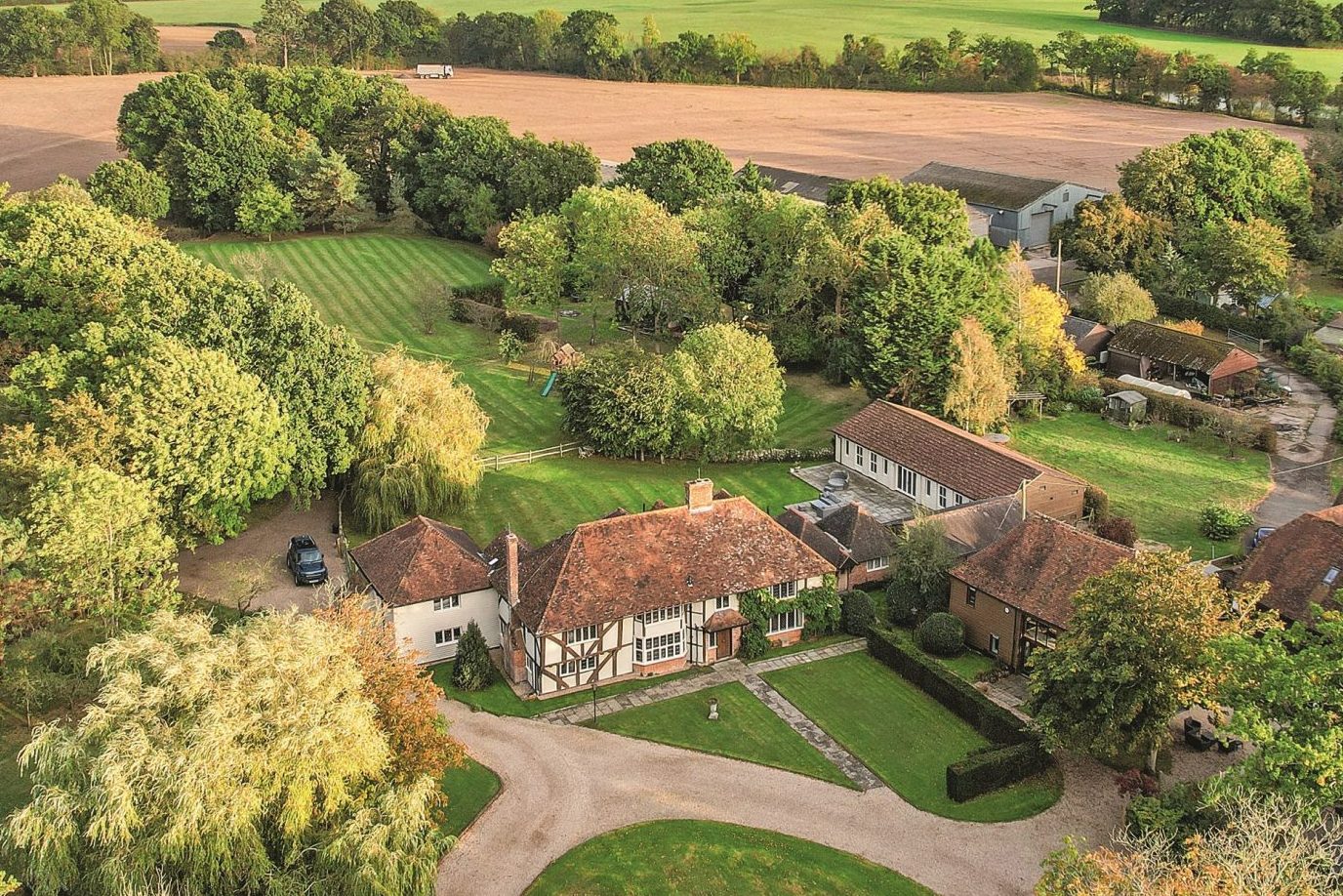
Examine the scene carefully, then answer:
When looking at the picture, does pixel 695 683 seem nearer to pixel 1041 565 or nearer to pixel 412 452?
pixel 1041 565

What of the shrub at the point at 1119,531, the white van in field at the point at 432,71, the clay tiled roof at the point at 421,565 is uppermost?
the white van in field at the point at 432,71

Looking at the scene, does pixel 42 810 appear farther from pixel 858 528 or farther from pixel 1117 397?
pixel 1117 397

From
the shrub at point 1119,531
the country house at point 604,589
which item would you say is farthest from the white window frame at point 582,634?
the shrub at point 1119,531

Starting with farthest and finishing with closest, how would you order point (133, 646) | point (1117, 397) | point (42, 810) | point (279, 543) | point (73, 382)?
point (1117, 397) → point (279, 543) → point (73, 382) → point (133, 646) → point (42, 810)

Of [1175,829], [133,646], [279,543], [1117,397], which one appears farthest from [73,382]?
[1117,397]

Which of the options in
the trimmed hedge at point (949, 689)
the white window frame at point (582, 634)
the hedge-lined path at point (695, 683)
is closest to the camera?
the trimmed hedge at point (949, 689)

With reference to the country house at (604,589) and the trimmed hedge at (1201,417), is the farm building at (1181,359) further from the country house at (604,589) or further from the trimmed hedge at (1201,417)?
the country house at (604,589)

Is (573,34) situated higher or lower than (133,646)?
higher

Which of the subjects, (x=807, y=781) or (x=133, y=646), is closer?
(x=133, y=646)
